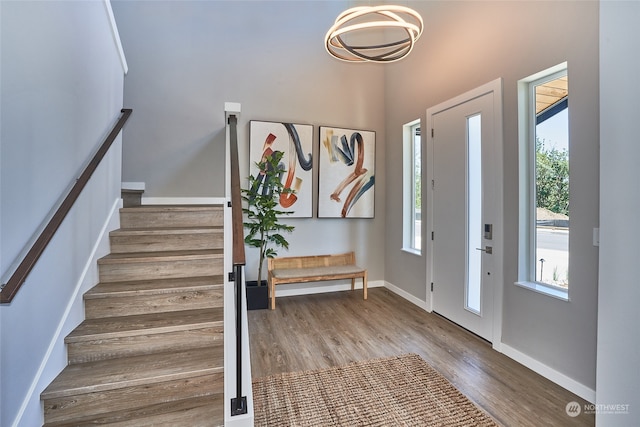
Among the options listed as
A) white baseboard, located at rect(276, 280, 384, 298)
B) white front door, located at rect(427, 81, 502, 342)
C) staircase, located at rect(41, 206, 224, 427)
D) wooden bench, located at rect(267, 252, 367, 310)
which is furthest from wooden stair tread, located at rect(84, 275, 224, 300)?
white front door, located at rect(427, 81, 502, 342)

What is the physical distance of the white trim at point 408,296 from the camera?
371cm

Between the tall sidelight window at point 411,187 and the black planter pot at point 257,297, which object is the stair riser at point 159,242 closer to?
the black planter pot at point 257,297

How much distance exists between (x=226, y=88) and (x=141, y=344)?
3.33 meters

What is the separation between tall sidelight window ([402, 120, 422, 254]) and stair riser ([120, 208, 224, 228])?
2.59 meters

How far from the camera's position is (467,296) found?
10.2ft

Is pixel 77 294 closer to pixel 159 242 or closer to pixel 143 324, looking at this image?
pixel 143 324

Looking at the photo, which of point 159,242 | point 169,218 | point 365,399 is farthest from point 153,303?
point 365,399

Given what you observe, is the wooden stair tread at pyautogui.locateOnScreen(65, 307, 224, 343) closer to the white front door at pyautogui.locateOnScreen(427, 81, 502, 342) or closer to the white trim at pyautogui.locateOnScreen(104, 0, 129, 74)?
the white front door at pyautogui.locateOnScreen(427, 81, 502, 342)

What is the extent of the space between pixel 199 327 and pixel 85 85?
2.04 metres

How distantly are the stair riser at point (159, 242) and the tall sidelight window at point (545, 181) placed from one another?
279 cm

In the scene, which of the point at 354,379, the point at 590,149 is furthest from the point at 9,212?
the point at 590,149

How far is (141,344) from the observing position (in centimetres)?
202

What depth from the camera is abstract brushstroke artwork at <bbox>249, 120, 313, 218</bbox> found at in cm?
407

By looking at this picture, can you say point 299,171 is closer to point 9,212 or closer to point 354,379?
point 354,379
